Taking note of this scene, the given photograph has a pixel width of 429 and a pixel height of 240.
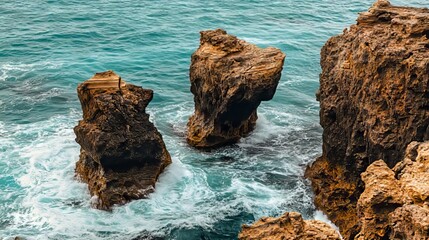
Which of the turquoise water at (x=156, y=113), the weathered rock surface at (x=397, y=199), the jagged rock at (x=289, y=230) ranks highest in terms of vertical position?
the weathered rock surface at (x=397, y=199)

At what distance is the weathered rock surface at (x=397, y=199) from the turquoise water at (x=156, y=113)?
41.4 ft

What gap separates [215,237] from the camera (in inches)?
1244

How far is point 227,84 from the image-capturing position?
40750 mm

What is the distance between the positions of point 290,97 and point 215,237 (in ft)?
86.4

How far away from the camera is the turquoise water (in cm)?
3356

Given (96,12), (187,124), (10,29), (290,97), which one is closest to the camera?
(187,124)

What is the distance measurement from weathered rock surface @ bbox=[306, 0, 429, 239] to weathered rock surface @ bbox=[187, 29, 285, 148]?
4.75 metres

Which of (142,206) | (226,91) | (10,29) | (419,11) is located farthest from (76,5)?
(419,11)

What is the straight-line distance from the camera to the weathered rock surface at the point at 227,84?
132ft

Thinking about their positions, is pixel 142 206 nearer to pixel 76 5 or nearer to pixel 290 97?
pixel 290 97

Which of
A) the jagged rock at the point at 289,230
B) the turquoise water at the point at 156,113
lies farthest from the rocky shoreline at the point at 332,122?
the turquoise water at the point at 156,113

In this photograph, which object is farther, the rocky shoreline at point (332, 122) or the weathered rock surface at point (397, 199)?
the rocky shoreline at point (332, 122)

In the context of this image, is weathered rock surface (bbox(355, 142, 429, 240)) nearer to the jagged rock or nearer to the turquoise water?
the jagged rock

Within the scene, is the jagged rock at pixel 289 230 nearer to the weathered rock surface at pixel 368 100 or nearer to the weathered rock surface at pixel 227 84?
the weathered rock surface at pixel 368 100
